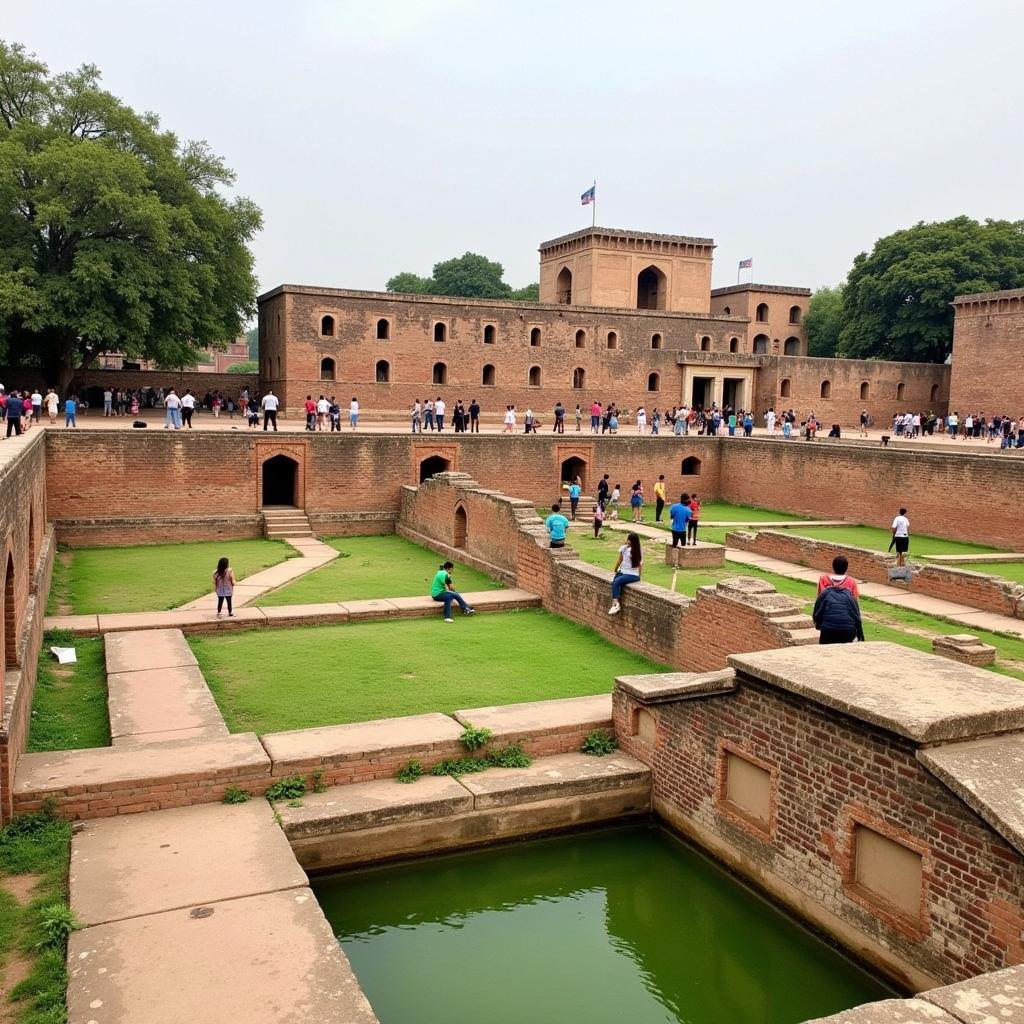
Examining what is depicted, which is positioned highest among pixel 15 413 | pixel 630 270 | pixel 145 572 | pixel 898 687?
pixel 630 270

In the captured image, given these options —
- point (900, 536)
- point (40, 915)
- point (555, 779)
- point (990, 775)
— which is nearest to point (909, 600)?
point (900, 536)

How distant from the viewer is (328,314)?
30266 mm

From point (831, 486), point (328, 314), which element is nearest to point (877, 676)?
point (831, 486)

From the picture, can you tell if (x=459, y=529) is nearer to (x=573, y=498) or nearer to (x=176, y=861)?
(x=573, y=498)

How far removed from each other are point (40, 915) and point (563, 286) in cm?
4057

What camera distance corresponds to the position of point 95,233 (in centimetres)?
2498

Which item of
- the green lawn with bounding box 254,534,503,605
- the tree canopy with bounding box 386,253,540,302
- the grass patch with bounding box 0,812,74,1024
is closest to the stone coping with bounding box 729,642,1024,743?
the grass patch with bounding box 0,812,74,1024

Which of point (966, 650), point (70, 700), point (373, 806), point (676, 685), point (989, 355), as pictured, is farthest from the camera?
point (989, 355)

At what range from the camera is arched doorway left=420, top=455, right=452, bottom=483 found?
22330 mm

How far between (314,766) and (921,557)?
12.0m

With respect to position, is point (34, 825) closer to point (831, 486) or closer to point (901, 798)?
point (901, 798)

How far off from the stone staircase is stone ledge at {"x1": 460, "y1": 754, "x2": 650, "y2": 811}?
490 inches

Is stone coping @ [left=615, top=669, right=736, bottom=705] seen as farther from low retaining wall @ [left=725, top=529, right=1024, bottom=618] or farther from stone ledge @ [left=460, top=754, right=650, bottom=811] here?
low retaining wall @ [left=725, top=529, right=1024, bottom=618]

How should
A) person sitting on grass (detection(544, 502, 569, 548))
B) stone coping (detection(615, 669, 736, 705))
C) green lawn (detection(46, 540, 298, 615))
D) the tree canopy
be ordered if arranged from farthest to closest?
1. the tree canopy
2. person sitting on grass (detection(544, 502, 569, 548))
3. green lawn (detection(46, 540, 298, 615))
4. stone coping (detection(615, 669, 736, 705))
